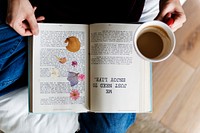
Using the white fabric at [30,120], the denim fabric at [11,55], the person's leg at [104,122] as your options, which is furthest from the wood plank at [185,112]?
the denim fabric at [11,55]

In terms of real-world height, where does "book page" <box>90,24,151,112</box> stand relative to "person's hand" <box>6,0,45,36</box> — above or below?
below

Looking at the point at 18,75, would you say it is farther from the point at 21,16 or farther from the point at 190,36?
the point at 190,36

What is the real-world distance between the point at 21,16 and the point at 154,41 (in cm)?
30

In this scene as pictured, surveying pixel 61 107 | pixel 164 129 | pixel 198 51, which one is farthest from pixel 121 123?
pixel 198 51

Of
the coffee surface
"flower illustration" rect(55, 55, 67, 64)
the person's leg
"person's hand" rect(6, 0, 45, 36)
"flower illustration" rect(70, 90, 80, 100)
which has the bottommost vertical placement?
the person's leg

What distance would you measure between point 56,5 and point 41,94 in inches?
8.7

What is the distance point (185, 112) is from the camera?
1.03 metres

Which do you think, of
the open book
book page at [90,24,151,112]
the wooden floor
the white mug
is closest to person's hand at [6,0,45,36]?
the open book

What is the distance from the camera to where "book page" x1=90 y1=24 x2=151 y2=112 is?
0.71m

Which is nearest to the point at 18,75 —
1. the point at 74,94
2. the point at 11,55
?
the point at 11,55

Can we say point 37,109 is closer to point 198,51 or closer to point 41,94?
point 41,94

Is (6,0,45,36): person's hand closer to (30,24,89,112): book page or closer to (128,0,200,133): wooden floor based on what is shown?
(30,24,89,112): book page

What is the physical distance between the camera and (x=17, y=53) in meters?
0.76

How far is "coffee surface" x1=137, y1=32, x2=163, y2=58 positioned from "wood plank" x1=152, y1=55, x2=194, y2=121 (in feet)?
1.27
